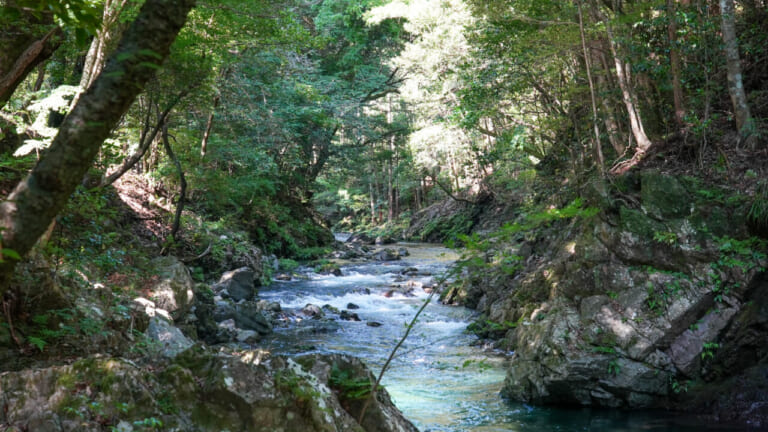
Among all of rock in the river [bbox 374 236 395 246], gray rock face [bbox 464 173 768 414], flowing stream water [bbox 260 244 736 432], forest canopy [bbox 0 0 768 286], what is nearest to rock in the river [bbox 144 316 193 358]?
forest canopy [bbox 0 0 768 286]

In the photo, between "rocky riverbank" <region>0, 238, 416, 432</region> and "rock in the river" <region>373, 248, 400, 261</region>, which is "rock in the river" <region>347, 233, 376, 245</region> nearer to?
"rock in the river" <region>373, 248, 400, 261</region>

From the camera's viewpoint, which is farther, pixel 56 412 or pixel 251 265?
pixel 251 265

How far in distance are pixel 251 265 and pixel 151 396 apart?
12516 millimetres

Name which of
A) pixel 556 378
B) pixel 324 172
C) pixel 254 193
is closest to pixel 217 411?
pixel 556 378

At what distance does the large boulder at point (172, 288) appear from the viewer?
7.97 m

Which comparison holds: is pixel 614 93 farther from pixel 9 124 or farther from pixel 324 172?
pixel 324 172

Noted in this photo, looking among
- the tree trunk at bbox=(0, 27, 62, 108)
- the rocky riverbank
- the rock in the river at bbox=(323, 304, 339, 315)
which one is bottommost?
the rock in the river at bbox=(323, 304, 339, 315)

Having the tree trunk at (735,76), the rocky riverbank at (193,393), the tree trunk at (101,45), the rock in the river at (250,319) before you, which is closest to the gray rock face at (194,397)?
the rocky riverbank at (193,393)

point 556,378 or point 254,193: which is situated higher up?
point 254,193

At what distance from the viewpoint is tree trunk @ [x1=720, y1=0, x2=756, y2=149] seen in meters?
7.91

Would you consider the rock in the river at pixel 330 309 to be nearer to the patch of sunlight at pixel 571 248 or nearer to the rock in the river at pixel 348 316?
the rock in the river at pixel 348 316

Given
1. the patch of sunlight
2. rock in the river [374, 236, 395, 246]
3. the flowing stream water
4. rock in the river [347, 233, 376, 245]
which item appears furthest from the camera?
rock in the river [347, 233, 376, 245]

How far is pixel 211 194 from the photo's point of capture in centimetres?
1444

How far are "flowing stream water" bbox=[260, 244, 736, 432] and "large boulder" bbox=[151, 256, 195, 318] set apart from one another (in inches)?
72.0
